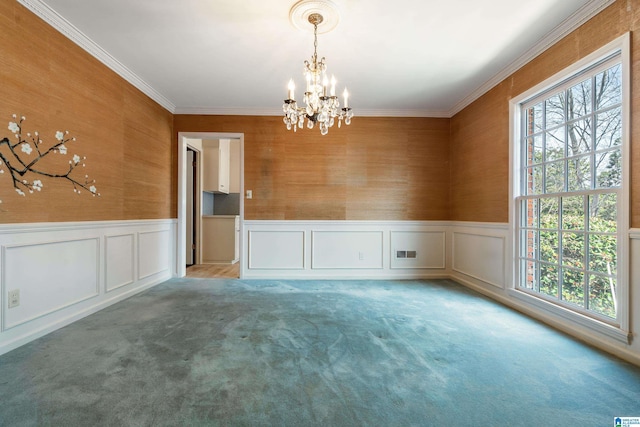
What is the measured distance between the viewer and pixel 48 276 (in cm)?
242

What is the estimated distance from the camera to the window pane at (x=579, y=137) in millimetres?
2424

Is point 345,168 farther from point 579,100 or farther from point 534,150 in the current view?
point 579,100

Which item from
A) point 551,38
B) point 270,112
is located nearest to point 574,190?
point 551,38

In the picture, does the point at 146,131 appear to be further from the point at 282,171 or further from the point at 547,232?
the point at 547,232

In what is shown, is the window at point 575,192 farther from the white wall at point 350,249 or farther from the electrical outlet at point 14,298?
the electrical outlet at point 14,298

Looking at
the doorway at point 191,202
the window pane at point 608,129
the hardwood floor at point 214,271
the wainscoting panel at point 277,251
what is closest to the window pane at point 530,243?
the window pane at point 608,129

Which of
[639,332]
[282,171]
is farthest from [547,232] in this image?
[282,171]

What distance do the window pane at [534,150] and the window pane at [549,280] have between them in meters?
1.05

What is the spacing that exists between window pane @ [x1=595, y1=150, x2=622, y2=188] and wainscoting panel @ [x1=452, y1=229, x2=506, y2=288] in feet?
3.81

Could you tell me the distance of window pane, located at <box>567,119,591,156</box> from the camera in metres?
2.42

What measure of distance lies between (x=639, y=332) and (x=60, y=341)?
4.17 metres

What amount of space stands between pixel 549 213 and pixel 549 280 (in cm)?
64

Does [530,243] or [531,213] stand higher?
[531,213]

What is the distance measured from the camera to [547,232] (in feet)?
9.27
